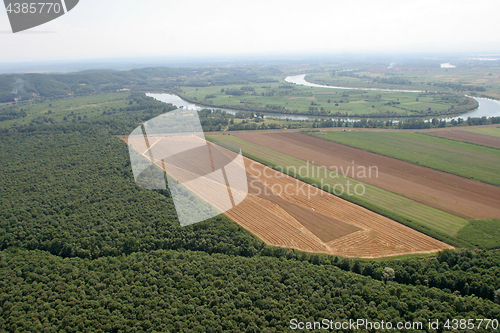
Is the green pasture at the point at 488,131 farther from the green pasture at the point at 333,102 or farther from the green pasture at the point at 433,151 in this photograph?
the green pasture at the point at 333,102

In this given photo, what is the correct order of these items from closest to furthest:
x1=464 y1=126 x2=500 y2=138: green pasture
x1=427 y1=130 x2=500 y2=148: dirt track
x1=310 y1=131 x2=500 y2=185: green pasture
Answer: x1=310 y1=131 x2=500 y2=185: green pasture → x1=427 y1=130 x2=500 y2=148: dirt track → x1=464 y1=126 x2=500 y2=138: green pasture

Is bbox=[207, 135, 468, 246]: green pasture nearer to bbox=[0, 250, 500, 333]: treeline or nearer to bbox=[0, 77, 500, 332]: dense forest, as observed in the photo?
bbox=[0, 77, 500, 332]: dense forest

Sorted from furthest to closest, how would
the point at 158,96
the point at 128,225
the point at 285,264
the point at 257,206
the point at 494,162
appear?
the point at 158,96, the point at 494,162, the point at 257,206, the point at 128,225, the point at 285,264

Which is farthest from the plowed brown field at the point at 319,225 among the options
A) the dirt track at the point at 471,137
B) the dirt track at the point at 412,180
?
the dirt track at the point at 471,137

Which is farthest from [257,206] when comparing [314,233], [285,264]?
[285,264]

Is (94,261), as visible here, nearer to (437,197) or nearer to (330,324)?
(330,324)

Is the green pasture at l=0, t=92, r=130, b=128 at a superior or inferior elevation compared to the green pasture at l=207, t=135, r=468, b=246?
superior

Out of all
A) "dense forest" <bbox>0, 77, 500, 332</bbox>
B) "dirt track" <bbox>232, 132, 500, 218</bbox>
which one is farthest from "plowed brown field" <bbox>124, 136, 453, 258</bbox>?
"dirt track" <bbox>232, 132, 500, 218</bbox>
